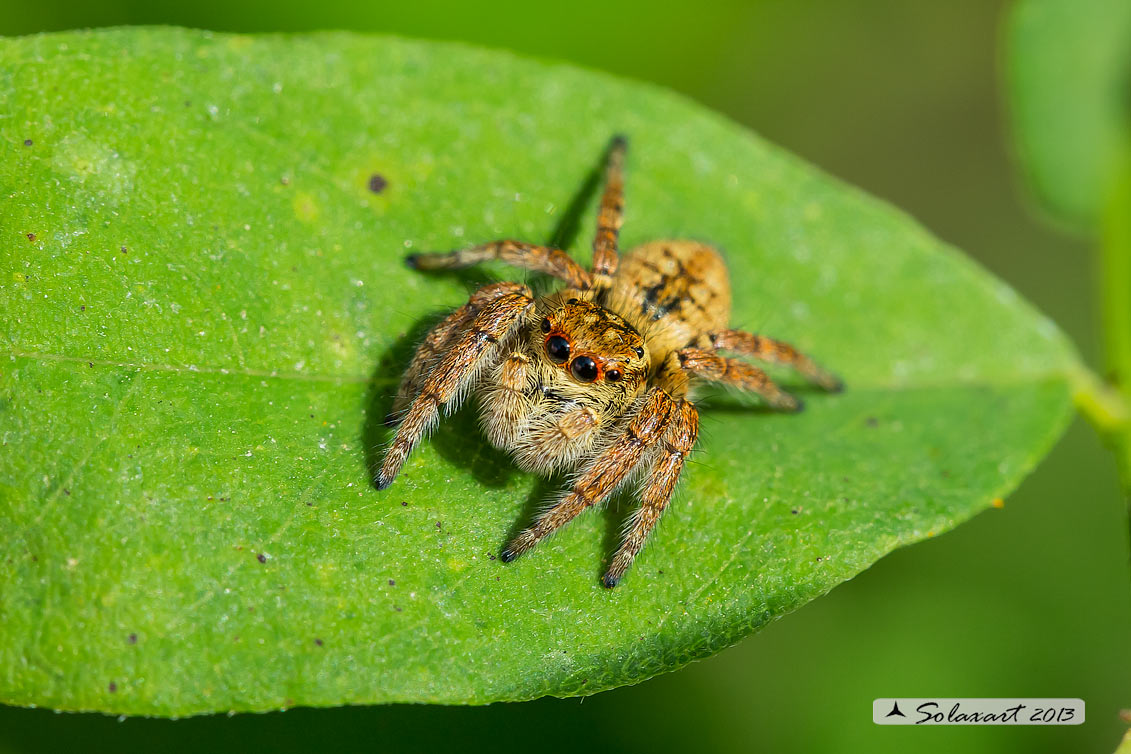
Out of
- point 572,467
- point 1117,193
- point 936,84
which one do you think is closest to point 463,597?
point 572,467

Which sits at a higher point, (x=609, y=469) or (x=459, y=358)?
(x=459, y=358)

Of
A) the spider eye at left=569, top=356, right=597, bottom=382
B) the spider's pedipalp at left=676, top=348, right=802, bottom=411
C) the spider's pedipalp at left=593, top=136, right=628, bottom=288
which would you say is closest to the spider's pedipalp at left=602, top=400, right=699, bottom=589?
the spider's pedipalp at left=676, top=348, right=802, bottom=411

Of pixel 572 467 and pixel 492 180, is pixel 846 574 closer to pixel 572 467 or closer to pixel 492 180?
pixel 572 467

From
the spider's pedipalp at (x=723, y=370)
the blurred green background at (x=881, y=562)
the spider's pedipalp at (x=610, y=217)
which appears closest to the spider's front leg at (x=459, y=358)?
the spider's pedipalp at (x=610, y=217)

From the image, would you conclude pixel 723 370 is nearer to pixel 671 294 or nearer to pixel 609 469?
pixel 671 294

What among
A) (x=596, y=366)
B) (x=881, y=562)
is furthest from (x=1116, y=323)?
(x=596, y=366)

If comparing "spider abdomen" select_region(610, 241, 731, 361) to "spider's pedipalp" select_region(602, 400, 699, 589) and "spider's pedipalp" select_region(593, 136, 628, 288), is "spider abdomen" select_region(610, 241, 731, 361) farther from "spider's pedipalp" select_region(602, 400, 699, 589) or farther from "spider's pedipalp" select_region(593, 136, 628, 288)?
"spider's pedipalp" select_region(602, 400, 699, 589)

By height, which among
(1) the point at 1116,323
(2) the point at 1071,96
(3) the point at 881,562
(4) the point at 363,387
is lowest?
(3) the point at 881,562
